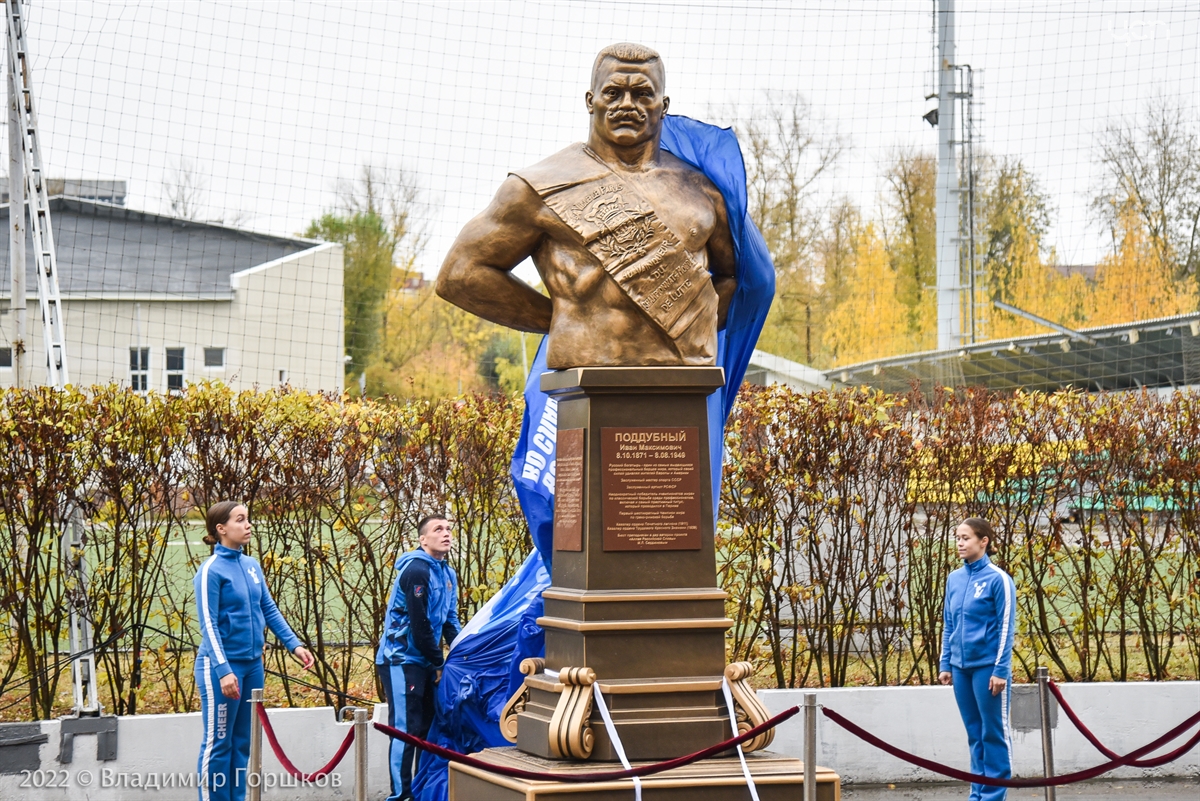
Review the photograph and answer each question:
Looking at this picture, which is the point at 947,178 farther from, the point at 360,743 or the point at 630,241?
the point at 360,743

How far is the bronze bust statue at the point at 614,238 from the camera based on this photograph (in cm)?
594

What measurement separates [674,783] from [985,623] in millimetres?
2695

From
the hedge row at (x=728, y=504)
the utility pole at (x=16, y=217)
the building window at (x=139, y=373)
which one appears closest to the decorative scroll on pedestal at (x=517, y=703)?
the hedge row at (x=728, y=504)

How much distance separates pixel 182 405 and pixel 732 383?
3993 mm

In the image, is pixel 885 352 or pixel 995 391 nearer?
A: pixel 995 391

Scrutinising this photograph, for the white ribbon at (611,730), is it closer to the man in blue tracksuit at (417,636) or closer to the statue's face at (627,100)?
the man in blue tracksuit at (417,636)

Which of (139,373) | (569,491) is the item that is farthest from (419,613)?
(139,373)

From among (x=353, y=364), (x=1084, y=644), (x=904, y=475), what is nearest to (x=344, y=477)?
(x=904, y=475)

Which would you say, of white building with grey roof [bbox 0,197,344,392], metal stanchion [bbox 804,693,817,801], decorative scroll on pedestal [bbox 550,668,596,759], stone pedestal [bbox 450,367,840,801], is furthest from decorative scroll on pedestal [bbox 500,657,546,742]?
white building with grey roof [bbox 0,197,344,392]

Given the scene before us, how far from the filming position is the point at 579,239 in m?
5.97

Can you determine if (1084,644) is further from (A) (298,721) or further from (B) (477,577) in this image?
(A) (298,721)

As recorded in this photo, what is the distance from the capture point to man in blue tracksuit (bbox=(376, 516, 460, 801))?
721cm

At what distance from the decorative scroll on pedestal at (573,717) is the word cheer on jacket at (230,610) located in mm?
2080

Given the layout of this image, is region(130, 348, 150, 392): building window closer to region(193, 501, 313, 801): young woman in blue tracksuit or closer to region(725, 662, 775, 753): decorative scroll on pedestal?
region(193, 501, 313, 801): young woman in blue tracksuit
